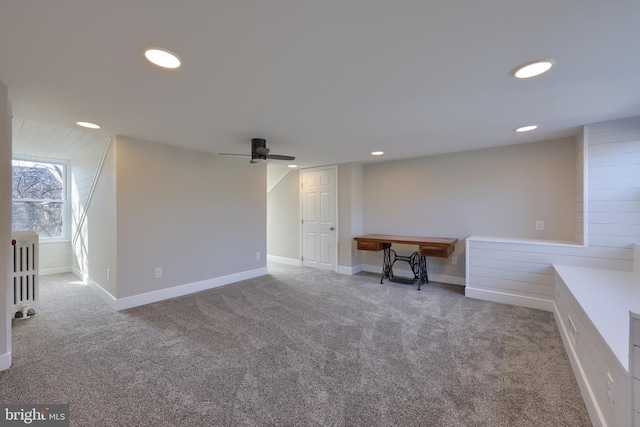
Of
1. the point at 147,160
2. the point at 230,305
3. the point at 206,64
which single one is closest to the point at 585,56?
the point at 206,64

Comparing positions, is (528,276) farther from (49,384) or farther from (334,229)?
(49,384)

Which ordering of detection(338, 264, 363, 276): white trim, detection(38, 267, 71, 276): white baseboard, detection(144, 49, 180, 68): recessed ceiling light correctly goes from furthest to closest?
detection(338, 264, 363, 276): white trim → detection(38, 267, 71, 276): white baseboard → detection(144, 49, 180, 68): recessed ceiling light

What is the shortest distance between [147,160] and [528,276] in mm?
4931

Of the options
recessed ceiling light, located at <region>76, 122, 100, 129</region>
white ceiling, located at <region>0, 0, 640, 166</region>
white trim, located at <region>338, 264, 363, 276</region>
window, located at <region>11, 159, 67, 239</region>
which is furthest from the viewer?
white trim, located at <region>338, 264, 363, 276</region>

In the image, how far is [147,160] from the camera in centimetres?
342

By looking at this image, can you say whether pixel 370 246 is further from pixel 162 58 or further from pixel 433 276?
pixel 162 58

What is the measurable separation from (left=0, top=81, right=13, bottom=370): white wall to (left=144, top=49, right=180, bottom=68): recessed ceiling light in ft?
4.33

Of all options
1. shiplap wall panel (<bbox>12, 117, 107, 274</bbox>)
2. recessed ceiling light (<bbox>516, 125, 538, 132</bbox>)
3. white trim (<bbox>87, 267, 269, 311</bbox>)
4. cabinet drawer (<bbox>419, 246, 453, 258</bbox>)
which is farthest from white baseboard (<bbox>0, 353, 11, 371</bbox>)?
recessed ceiling light (<bbox>516, 125, 538, 132</bbox>)

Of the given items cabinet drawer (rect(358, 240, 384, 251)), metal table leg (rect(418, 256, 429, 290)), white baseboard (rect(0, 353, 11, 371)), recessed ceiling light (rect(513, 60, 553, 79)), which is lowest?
white baseboard (rect(0, 353, 11, 371))

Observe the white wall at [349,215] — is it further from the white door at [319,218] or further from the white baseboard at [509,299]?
the white baseboard at [509,299]

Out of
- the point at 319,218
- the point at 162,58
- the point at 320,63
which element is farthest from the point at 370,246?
the point at 162,58

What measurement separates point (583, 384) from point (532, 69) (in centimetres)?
205

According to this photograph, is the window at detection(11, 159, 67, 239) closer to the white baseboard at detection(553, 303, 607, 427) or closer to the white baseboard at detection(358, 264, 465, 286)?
the white baseboard at detection(358, 264, 465, 286)

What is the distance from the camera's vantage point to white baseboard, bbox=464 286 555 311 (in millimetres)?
3150
